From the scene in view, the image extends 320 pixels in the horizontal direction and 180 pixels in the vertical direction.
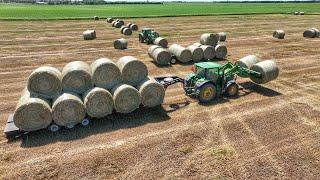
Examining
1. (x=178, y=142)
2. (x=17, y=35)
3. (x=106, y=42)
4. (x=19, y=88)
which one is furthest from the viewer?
(x=17, y=35)

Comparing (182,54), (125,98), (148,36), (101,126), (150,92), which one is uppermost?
A: (148,36)

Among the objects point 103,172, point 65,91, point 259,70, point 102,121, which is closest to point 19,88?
point 65,91

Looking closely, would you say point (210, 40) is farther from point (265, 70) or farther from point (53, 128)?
point (53, 128)

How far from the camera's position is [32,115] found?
12648 millimetres

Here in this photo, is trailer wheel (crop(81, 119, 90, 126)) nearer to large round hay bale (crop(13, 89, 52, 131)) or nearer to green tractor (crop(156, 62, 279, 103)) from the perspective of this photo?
large round hay bale (crop(13, 89, 52, 131))

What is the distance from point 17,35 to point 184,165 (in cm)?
3493

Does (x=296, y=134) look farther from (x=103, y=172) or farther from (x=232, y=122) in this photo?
(x=103, y=172)

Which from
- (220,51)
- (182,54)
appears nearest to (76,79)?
(182,54)

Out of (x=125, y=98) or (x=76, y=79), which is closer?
(x=76, y=79)

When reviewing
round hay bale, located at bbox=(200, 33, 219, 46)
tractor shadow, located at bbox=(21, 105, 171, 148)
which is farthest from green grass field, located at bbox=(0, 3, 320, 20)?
tractor shadow, located at bbox=(21, 105, 171, 148)

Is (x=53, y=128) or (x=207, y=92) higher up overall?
(x=207, y=92)

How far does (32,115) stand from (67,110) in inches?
55.6

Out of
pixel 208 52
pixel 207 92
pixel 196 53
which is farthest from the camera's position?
pixel 208 52

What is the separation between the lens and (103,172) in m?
10.6
